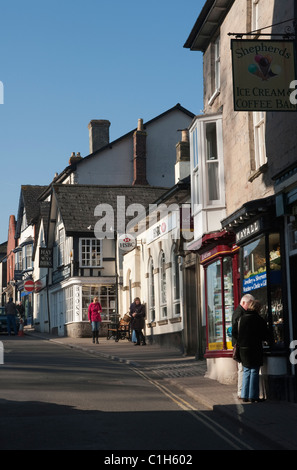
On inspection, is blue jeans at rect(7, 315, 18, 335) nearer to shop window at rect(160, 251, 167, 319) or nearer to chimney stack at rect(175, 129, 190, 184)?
shop window at rect(160, 251, 167, 319)

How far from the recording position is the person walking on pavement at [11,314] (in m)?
38.4

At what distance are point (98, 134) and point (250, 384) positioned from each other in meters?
38.5

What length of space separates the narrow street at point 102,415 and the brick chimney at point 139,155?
27.6 m

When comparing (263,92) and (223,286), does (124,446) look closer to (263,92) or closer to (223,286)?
(263,92)

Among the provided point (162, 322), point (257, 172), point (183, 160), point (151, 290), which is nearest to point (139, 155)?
point (151, 290)

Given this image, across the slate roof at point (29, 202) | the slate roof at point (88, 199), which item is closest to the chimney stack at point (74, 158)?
the slate roof at point (88, 199)

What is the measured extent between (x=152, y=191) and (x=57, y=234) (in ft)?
22.3

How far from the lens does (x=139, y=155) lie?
45.3 m

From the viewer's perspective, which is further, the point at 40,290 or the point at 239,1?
the point at 40,290

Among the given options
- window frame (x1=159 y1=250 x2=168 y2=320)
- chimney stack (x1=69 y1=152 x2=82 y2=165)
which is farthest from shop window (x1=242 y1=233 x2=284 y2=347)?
chimney stack (x1=69 y1=152 x2=82 y2=165)

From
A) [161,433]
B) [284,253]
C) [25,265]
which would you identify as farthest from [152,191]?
[161,433]

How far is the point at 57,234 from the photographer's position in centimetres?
4512

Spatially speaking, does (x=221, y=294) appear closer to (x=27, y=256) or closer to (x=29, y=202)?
(x=27, y=256)

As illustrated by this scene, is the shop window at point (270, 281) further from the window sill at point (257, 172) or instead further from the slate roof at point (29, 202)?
the slate roof at point (29, 202)
